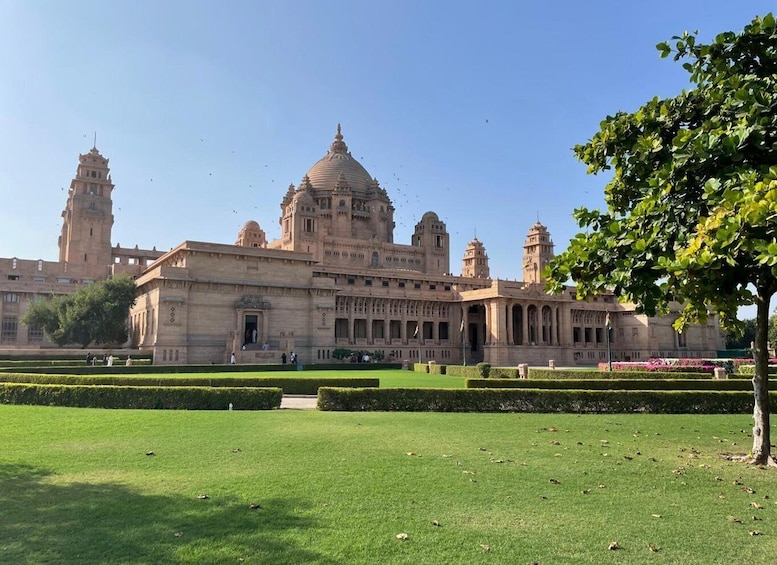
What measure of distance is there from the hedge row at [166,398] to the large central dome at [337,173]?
73.1 meters

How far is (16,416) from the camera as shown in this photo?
53.6 feet

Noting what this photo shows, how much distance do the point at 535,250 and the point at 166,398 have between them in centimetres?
8735

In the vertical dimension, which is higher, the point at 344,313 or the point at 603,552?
the point at 344,313

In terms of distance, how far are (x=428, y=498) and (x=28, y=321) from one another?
61.0 metres

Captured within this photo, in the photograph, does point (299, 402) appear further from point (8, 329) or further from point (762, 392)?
point (8, 329)

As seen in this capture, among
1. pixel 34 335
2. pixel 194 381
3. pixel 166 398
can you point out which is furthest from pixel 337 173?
pixel 166 398

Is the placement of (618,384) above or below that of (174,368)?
above

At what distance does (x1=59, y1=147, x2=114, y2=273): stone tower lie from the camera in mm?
74688

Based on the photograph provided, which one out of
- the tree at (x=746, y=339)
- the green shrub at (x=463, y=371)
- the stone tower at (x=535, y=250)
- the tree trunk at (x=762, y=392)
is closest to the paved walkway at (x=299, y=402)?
the tree trunk at (x=762, y=392)

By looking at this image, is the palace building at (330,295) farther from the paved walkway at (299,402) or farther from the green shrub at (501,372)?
the paved walkway at (299,402)

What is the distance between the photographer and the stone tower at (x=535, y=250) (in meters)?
98.3

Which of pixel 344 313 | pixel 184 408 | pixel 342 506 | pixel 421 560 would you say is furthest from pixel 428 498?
pixel 344 313

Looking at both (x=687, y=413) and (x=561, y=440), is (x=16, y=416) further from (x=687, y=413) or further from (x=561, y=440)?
(x=687, y=413)

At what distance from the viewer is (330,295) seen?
61.0 metres
